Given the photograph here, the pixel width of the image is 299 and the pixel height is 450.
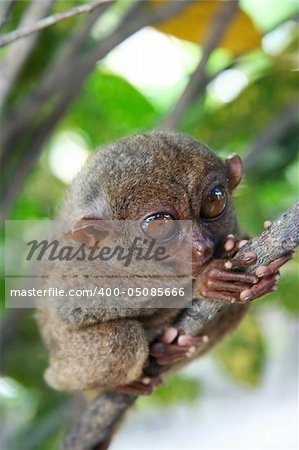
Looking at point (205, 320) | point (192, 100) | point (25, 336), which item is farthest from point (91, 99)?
point (205, 320)

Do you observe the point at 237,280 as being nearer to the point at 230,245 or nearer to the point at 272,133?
the point at 230,245

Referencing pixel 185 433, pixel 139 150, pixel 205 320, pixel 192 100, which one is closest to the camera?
pixel 205 320

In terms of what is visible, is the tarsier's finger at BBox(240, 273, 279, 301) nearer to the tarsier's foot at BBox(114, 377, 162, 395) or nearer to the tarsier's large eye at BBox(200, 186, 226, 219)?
the tarsier's large eye at BBox(200, 186, 226, 219)

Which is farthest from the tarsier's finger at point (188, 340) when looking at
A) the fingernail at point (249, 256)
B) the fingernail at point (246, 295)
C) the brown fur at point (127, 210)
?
the fingernail at point (249, 256)

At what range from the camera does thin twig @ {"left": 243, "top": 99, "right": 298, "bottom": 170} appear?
4.02 meters

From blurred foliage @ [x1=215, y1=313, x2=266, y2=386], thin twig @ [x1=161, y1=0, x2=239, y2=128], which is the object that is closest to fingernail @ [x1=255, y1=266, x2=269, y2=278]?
thin twig @ [x1=161, y1=0, x2=239, y2=128]

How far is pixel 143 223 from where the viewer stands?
2.55 m

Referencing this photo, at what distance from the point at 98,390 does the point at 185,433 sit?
13.2 ft

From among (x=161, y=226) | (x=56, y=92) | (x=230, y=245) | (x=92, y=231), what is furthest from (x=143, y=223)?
(x=56, y=92)

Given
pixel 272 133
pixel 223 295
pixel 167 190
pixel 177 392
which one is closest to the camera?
pixel 223 295

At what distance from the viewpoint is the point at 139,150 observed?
269 cm

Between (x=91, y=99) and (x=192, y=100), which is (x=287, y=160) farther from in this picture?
(x=91, y=99)

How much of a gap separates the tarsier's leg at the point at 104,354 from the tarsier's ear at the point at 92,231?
1.24ft

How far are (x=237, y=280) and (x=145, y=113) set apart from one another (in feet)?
8.92
